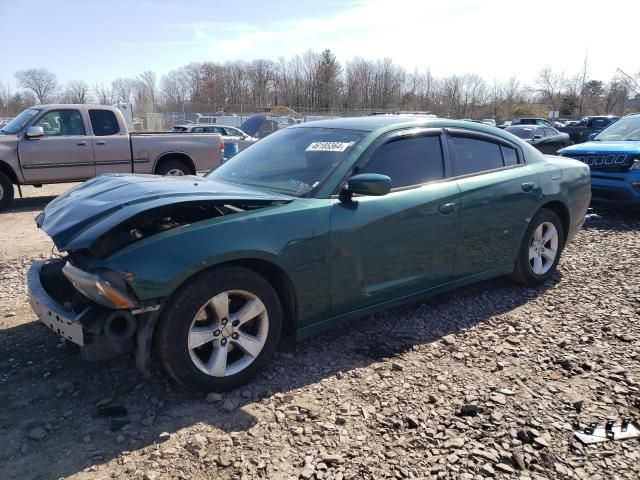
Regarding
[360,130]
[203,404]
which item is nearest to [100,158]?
[360,130]

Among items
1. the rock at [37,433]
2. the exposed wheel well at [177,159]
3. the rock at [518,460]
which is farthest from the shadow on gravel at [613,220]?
the exposed wheel well at [177,159]

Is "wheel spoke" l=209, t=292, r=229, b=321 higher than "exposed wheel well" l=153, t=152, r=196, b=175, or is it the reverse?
"exposed wheel well" l=153, t=152, r=196, b=175

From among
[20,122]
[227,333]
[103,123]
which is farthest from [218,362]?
[20,122]

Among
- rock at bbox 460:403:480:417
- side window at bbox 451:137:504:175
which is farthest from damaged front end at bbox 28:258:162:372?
side window at bbox 451:137:504:175

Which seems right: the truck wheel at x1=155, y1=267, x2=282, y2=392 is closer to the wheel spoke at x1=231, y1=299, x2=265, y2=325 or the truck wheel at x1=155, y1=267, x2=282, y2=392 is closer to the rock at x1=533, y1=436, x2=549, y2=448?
the wheel spoke at x1=231, y1=299, x2=265, y2=325

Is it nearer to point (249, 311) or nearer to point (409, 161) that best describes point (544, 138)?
point (409, 161)

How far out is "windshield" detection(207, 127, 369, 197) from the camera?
3.54 m

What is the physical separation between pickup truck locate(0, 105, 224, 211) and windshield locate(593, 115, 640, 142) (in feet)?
25.8

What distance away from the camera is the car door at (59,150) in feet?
30.6

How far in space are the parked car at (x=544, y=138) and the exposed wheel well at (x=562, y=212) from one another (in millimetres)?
13754

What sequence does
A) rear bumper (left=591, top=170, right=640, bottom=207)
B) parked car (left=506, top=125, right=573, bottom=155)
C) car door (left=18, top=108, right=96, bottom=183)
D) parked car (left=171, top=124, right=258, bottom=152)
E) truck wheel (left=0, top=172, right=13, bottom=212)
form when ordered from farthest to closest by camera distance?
parked car (left=171, top=124, right=258, bottom=152)
parked car (left=506, top=125, right=573, bottom=155)
car door (left=18, top=108, right=96, bottom=183)
truck wheel (left=0, top=172, right=13, bottom=212)
rear bumper (left=591, top=170, right=640, bottom=207)

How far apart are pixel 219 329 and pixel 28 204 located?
8993 mm

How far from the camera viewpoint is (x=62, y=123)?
9727mm

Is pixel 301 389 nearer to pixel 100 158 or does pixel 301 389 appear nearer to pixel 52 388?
pixel 52 388
